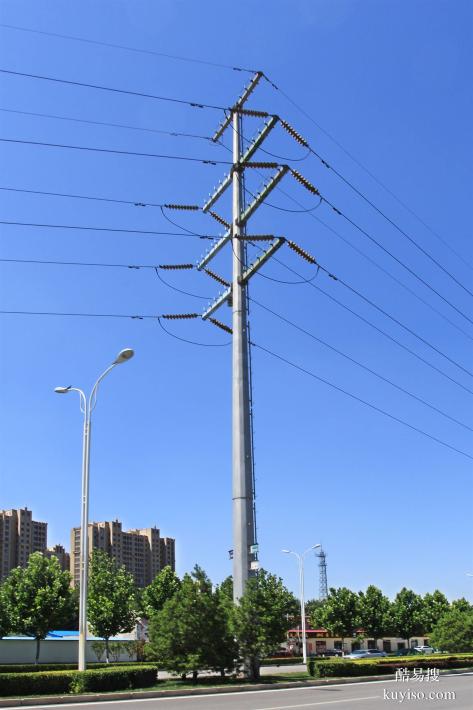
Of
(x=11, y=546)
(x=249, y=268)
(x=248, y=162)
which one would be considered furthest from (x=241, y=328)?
(x=11, y=546)

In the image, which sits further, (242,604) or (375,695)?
(242,604)

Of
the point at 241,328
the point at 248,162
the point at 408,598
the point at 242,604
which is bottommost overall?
the point at 408,598

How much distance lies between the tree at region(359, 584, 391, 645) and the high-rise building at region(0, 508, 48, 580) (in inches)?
2316

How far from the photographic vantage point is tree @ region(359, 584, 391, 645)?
73250mm

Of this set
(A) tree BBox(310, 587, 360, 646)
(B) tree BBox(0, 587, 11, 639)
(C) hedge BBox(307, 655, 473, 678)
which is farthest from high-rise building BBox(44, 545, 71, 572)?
(C) hedge BBox(307, 655, 473, 678)

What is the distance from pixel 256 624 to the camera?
2556cm

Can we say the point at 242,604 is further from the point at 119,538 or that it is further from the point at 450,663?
the point at 119,538

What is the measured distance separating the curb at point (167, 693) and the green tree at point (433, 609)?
53.3m

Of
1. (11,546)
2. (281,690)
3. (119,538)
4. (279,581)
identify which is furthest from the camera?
(119,538)

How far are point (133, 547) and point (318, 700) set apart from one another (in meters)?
120

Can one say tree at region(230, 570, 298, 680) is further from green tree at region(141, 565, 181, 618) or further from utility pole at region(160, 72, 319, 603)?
green tree at region(141, 565, 181, 618)

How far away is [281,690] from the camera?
23719 mm

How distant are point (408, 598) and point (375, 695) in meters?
63.3

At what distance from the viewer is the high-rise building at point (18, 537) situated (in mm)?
112250
